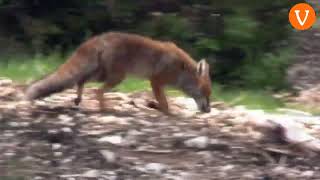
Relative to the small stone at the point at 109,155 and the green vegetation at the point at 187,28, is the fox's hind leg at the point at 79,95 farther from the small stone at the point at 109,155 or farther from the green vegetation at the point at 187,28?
the green vegetation at the point at 187,28

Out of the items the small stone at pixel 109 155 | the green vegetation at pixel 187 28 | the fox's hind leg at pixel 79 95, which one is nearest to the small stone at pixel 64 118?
the fox's hind leg at pixel 79 95

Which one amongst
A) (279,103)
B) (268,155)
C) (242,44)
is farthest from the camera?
(242,44)

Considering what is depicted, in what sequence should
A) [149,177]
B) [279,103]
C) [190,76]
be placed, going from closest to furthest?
[149,177], [190,76], [279,103]

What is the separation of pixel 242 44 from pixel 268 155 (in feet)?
21.5

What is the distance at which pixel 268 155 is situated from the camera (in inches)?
245

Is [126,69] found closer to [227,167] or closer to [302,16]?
[227,167]

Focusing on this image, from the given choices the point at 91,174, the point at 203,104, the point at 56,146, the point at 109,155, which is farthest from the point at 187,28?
the point at 91,174

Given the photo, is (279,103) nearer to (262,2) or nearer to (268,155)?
Answer: (262,2)

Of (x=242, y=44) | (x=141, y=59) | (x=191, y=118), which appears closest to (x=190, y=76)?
(x=141, y=59)

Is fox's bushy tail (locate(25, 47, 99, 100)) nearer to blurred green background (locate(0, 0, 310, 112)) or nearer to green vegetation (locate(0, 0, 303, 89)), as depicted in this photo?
blurred green background (locate(0, 0, 310, 112))

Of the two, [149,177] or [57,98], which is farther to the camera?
→ [57,98]

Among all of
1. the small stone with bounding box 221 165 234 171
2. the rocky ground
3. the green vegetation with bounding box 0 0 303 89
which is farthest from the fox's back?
the green vegetation with bounding box 0 0 303 89

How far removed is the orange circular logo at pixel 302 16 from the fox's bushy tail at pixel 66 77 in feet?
20.1

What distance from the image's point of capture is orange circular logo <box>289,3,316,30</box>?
13.2 m
